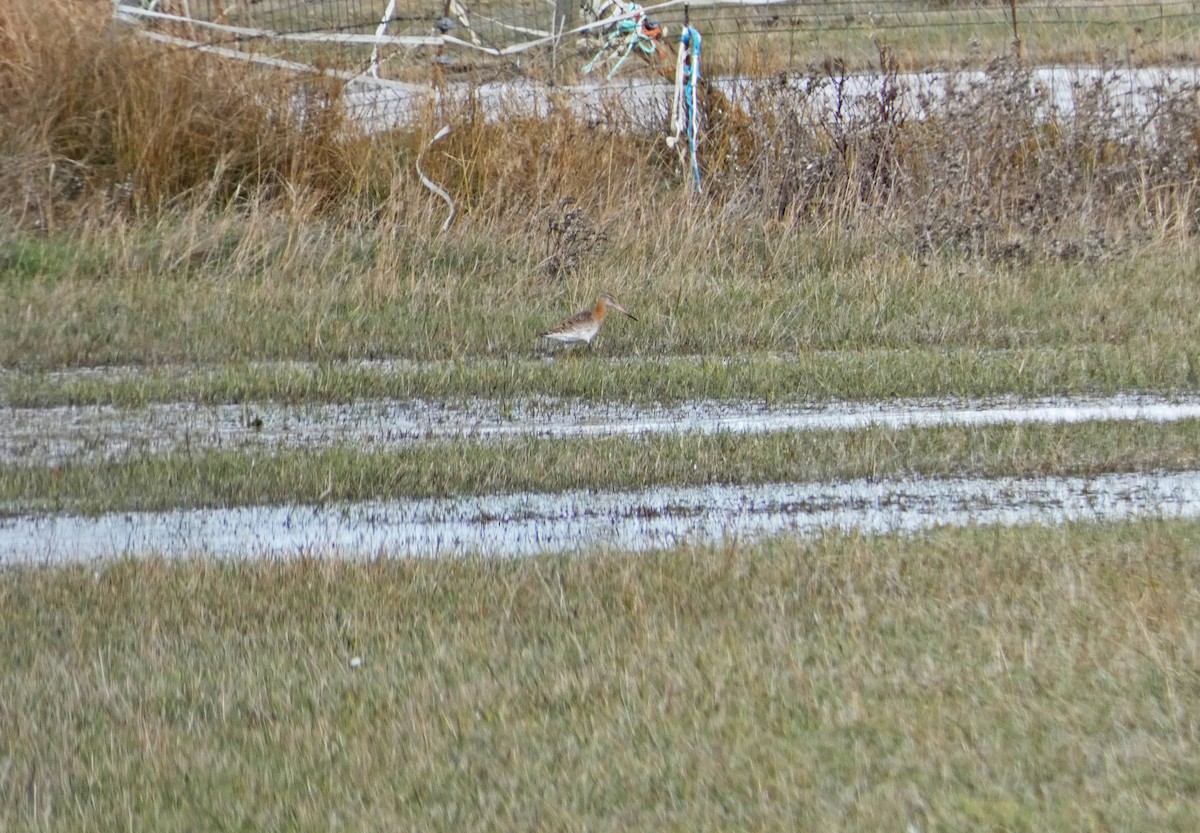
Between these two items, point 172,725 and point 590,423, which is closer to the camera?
point 172,725

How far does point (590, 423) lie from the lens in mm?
7594

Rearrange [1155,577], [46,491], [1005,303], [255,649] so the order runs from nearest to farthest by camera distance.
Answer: [255,649] < [1155,577] < [46,491] < [1005,303]

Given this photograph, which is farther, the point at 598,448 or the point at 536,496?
the point at 598,448

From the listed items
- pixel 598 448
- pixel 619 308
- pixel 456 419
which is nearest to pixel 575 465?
pixel 598 448

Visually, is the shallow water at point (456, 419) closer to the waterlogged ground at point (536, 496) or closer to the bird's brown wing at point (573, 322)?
the waterlogged ground at point (536, 496)

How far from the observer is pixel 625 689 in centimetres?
439

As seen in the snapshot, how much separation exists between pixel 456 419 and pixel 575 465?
114 centimetres

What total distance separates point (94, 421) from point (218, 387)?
76cm

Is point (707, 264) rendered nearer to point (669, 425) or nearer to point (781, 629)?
point (669, 425)

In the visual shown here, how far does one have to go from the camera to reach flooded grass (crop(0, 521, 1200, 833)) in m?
3.75

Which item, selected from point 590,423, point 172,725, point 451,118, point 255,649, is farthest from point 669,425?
point 451,118

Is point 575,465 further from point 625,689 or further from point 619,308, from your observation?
point 619,308

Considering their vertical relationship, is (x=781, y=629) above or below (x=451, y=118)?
below

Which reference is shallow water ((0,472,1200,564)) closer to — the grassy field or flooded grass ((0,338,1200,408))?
the grassy field
